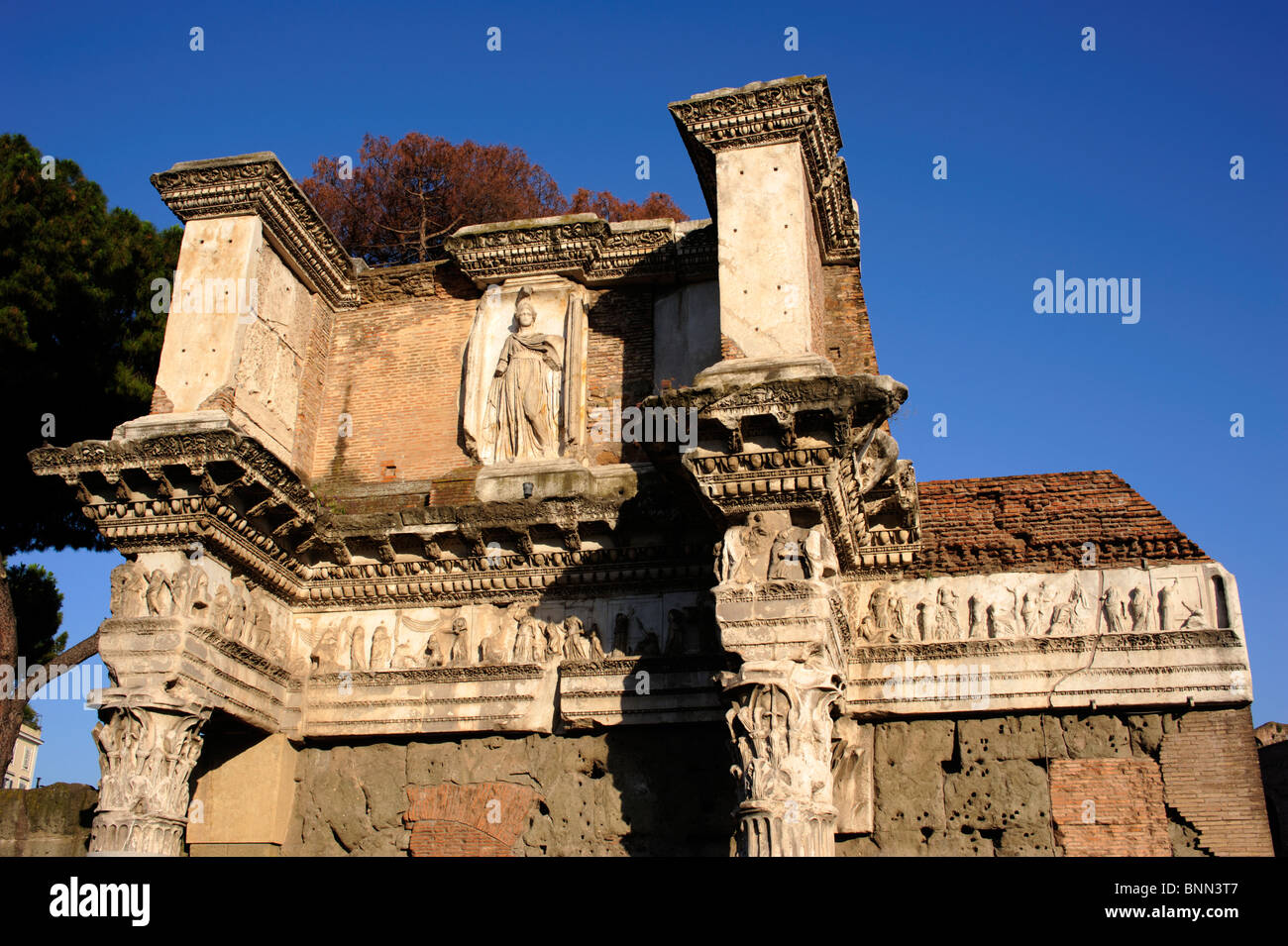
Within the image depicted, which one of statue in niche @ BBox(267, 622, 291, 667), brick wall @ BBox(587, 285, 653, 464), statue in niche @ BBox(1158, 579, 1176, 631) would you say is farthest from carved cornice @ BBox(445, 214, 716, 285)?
statue in niche @ BBox(1158, 579, 1176, 631)

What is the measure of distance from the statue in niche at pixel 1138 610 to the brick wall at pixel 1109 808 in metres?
0.84

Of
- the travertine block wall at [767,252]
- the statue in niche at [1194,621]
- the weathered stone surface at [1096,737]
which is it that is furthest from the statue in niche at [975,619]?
the travertine block wall at [767,252]

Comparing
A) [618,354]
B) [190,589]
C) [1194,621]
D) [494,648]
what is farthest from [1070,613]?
[190,589]

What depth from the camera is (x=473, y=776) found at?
8633 millimetres

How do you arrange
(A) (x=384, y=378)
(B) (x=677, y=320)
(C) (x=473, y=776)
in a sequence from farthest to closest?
(A) (x=384, y=378) → (B) (x=677, y=320) → (C) (x=473, y=776)

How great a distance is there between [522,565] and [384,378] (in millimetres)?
2225

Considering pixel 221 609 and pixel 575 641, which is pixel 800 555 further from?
pixel 221 609

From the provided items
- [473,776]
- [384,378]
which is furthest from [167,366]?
[473,776]

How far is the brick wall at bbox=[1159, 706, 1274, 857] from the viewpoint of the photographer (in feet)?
24.6

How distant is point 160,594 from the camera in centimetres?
800

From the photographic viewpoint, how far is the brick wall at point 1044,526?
839 centimetres

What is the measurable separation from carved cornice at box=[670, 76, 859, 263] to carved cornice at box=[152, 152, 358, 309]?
308 cm

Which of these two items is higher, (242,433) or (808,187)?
(808,187)

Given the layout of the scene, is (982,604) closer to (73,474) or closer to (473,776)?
(473,776)
